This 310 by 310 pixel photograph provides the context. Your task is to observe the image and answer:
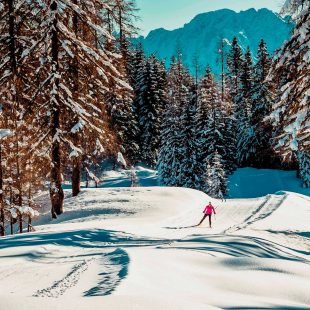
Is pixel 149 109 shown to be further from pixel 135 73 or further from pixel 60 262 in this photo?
pixel 60 262

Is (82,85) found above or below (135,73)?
below

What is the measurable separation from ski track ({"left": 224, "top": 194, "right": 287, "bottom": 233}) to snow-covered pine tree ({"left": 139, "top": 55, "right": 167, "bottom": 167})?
30721 millimetres

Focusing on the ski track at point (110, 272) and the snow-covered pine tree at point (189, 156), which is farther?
the snow-covered pine tree at point (189, 156)

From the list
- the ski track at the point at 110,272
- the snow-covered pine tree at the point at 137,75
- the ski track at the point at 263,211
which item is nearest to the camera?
the ski track at the point at 110,272

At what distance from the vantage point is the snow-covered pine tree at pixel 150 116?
5717 centimetres

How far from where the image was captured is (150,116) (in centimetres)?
5709

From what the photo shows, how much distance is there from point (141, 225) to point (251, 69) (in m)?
49.0

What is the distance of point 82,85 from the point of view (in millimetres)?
20547

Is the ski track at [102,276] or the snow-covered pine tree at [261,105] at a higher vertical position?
the snow-covered pine tree at [261,105]

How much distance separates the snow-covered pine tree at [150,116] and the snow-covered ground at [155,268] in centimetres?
3787

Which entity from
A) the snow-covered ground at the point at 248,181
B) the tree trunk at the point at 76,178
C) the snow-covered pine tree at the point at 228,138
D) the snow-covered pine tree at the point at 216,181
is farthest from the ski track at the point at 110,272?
the snow-covered pine tree at the point at 228,138

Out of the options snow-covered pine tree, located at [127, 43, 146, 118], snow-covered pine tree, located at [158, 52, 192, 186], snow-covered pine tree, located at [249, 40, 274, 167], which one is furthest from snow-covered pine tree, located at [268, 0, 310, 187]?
snow-covered pine tree, located at [127, 43, 146, 118]

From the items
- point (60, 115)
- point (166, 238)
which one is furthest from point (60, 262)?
point (60, 115)

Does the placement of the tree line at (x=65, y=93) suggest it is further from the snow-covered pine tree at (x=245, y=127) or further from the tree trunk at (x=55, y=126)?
the snow-covered pine tree at (x=245, y=127)
